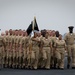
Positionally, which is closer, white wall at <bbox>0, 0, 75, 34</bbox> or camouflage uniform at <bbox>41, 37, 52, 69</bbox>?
camouflage uniform at <bbox>41, 37, 52, 69</bbox>

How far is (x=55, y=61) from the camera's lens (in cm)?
960

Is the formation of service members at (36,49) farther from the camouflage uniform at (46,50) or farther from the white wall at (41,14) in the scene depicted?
the white wall at (41,14)

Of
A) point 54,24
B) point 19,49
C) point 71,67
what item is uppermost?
point 54,24

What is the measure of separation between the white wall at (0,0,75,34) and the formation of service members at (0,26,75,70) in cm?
234

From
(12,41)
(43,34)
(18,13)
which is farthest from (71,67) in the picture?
(18,13)

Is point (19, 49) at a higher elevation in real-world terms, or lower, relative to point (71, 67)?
higher

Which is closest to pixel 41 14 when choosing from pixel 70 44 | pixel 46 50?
pixel 70 44

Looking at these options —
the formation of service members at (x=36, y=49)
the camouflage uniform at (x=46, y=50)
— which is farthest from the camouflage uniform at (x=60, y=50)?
the camouflage uniform at (x=46, y=50)

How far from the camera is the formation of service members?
9.28m

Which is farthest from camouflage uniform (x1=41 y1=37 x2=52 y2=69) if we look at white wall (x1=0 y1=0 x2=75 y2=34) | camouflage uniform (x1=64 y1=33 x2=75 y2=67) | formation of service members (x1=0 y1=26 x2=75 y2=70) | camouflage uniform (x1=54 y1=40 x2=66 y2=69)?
white wall (x1=0 y1=0 x2=75 y2=34)

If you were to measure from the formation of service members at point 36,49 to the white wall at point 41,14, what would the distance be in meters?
2.34

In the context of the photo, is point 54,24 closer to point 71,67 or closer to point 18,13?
point 18,13

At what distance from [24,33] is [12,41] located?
457mm

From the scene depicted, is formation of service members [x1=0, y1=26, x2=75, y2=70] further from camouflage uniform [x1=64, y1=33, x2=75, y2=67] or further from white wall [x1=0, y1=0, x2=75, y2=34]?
white wall [x1=0, y1=0, x2=75, y2=34]
